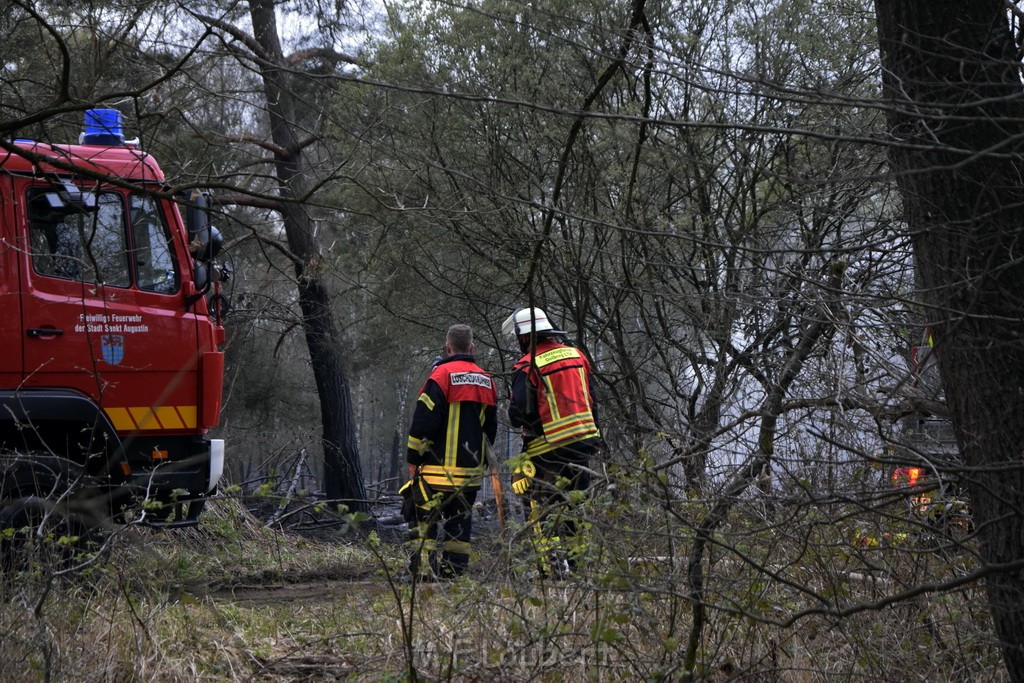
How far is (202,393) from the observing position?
7309 millimetres

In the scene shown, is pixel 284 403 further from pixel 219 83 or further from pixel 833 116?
pixel 833 116

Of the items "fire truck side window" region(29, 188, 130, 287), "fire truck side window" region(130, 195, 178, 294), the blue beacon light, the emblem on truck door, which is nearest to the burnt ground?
the emblem on truck door

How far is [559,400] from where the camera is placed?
660 centimetres

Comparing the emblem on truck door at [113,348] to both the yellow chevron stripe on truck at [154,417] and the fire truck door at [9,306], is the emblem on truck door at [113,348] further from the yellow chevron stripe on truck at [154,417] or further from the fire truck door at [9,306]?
the fire truck door at [9,306]

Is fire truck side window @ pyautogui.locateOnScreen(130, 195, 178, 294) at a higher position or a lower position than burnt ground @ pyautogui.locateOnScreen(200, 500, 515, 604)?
higher

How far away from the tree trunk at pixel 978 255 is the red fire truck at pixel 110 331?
4.31 metres

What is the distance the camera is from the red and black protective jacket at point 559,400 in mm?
6543

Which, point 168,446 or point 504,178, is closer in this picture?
point 168,446

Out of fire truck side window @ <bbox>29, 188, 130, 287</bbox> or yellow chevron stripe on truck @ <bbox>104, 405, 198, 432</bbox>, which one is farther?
yellow chevron stripe on truck @ <bbox>104, 405, 198, 432</bbox>

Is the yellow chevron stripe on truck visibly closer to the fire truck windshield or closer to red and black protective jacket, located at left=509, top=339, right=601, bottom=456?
the fire truck windshield

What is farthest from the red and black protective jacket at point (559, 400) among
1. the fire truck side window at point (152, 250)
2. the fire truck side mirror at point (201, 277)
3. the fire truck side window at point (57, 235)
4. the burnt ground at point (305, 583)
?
the fire truck side window at point (57, 235)

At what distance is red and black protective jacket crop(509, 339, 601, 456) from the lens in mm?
6543

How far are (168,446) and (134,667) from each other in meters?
3.37

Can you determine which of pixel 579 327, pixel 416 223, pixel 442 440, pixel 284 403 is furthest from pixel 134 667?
pixel 284 403
